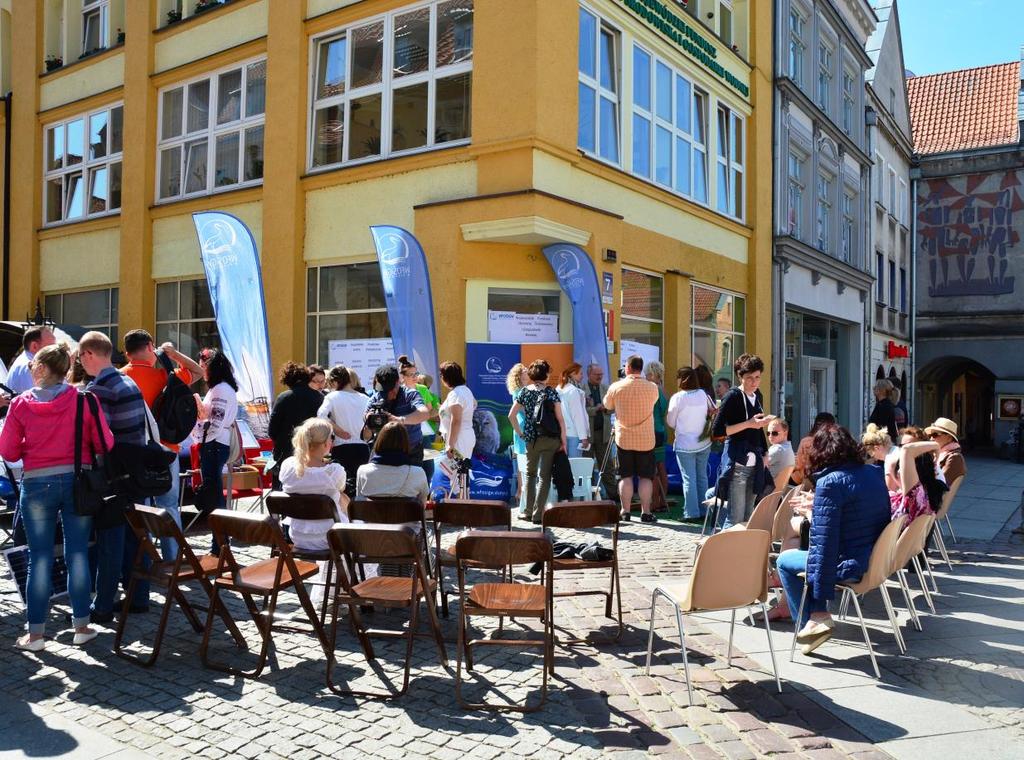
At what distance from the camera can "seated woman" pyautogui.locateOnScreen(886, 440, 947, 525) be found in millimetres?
6938

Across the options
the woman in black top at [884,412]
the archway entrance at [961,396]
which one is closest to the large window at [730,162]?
the woman in black top at [884,412]

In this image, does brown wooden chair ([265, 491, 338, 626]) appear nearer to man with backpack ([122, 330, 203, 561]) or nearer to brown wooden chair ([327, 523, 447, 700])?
brown wooden chair ([327, 523, 447, 700])

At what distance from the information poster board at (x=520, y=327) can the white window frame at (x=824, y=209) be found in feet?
36.7

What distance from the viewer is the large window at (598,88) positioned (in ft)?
41.6

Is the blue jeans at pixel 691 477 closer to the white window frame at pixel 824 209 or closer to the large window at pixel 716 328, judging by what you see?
the large window at pixel 716 328

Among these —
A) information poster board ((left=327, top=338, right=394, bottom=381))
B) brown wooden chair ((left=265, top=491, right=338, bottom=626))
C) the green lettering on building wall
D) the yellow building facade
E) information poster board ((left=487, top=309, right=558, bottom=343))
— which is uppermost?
the green lettering on building wall

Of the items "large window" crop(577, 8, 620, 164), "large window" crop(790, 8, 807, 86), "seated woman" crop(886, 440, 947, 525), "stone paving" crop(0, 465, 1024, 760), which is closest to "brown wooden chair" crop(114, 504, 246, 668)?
"stone paving" crop(0, 465, 1024, 760)

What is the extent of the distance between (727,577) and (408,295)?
7.35m

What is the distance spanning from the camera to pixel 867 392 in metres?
25.0

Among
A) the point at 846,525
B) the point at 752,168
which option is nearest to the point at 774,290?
the point at 752,168

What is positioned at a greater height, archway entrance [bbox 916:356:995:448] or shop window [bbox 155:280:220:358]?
shop window [bbox 155:280:220:358]

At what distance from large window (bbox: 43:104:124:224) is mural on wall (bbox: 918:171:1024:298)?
25.7m

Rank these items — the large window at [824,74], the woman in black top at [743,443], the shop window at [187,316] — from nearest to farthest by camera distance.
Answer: the woman in black top at [743,443], the shop window at [187,316], the large window at [824,74]

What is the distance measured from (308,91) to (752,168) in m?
8.69
